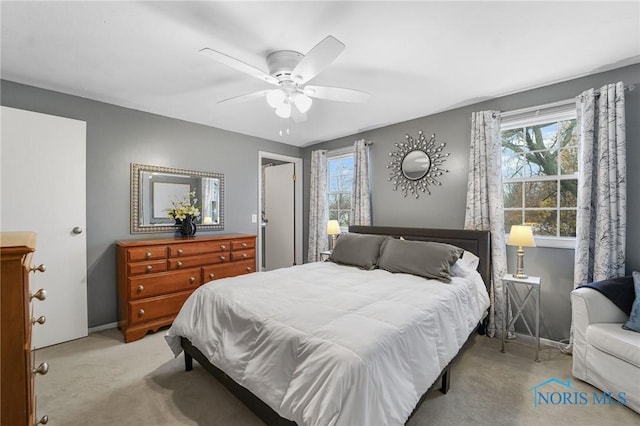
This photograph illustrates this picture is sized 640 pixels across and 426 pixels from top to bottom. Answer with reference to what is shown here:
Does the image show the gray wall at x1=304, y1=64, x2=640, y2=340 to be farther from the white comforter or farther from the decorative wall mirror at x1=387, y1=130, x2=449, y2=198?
the white comforter

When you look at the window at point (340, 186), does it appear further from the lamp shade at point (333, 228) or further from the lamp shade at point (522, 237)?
the lamp shade at point (522, 237)

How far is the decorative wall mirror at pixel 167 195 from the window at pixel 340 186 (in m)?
1.78

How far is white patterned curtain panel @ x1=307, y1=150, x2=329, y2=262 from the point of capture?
471cm

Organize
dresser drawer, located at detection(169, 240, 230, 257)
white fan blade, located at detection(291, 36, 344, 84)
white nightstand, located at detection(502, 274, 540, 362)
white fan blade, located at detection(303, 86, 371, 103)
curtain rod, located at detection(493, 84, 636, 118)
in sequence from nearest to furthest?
white fan blade, located at detection(291, 36, 344, 84) < white fan blade, located at detection(303, 86, 371, 103) < curtain rod, located at detection(493, 84, 636, 118) < white nightstand, located at detection(502, 274, 540, 362) < dresser drawer, located at detection(169, 240, 230, 257)

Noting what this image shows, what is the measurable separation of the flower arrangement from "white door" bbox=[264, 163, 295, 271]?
1816mm

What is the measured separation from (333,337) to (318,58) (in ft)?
5.27

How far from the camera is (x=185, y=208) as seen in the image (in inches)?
142

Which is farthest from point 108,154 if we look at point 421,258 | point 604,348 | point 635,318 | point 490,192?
point 635,318

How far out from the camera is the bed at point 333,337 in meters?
1.24

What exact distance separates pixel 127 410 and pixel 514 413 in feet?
8.24

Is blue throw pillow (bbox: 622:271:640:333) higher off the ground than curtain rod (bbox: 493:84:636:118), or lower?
lower

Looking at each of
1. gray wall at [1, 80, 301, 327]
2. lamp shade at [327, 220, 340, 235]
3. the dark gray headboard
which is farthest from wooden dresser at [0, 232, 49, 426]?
lamp shade at [327, 220, 340, 235]

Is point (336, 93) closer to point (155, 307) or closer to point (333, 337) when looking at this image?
point (333, 337)

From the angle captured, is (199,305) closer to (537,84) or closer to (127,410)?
(127,410)
